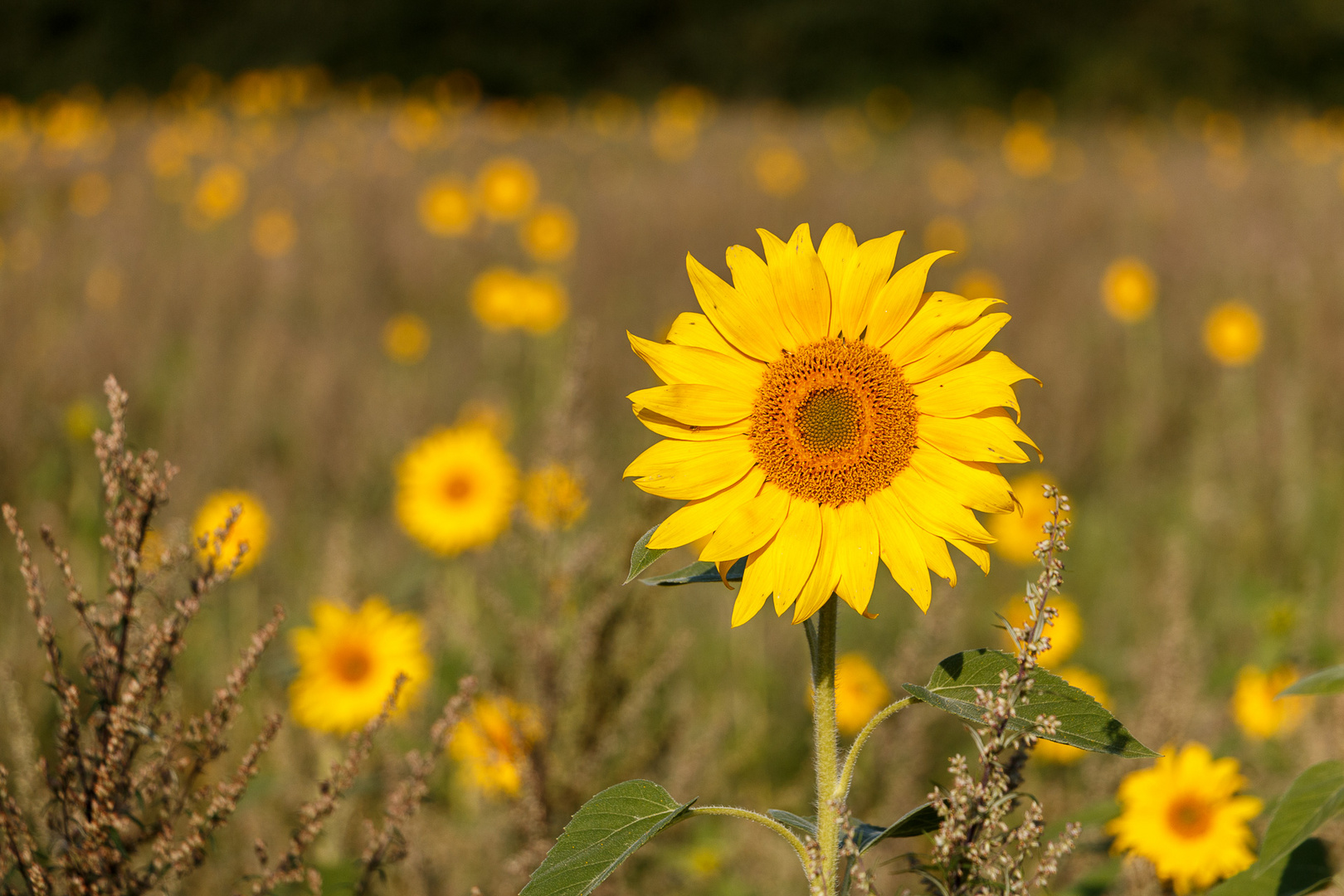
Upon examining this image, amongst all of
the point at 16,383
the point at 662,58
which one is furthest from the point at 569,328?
the point at 662,58

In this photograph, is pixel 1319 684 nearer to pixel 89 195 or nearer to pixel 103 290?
pixel 103 290

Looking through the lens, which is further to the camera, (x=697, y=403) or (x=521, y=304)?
(x=521, y=304)

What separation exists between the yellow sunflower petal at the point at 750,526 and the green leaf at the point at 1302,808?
1.61 feet

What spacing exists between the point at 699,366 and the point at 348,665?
4.66ft

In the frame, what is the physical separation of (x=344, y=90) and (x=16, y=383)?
10.4 metres

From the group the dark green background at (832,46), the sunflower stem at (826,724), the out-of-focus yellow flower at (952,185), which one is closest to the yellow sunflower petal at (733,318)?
the sunflower stem at (826,724)

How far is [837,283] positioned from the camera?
94 centimetres

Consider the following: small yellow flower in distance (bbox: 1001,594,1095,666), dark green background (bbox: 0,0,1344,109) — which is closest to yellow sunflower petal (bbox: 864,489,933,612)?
small yellow flower in distance (bbox: 1001,594,1095,666)

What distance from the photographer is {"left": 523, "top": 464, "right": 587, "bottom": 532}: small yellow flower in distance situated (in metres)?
1.96

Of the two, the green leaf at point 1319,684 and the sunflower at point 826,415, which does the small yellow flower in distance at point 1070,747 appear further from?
the sunflower at point 826,415

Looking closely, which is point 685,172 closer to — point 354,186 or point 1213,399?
point 354,186

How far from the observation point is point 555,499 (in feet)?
6.47

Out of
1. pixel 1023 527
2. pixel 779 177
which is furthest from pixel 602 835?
pixel 779 177

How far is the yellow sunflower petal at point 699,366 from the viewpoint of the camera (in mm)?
932
